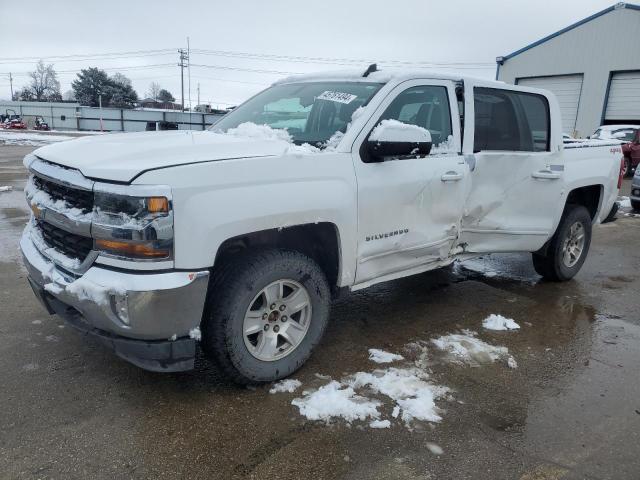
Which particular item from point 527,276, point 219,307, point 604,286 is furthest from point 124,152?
point 604,286

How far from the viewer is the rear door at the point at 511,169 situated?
4180 mm

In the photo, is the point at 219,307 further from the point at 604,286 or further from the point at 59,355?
the point at 604,286

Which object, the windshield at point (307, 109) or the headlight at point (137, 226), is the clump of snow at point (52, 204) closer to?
the headlight at point (137, 226)

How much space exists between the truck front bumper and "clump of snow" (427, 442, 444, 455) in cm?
133

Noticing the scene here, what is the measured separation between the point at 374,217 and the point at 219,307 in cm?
119

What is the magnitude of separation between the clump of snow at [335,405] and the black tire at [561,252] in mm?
3198

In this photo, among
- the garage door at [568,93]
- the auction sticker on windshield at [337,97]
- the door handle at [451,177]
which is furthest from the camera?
the garage door at [568,93]

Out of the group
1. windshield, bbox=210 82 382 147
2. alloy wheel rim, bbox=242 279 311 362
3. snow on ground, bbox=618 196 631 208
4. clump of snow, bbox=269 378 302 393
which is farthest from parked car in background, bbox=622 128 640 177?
clump of snow, bbox=269 378 302 393

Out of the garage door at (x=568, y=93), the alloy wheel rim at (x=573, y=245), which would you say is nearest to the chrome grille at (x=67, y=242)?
the alloy wheel rim at (x=573, y=245)

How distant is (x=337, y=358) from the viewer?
3.55m

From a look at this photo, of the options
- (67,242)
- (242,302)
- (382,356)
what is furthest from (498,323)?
(67,242)

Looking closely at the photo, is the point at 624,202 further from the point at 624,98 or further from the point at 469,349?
the point at 624,98

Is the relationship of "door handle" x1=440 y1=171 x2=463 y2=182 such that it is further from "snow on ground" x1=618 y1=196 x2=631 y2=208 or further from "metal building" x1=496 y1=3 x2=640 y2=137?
"metal building" x1=496 y1=3 x2=640 y2=137

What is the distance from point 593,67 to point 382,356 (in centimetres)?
2549
